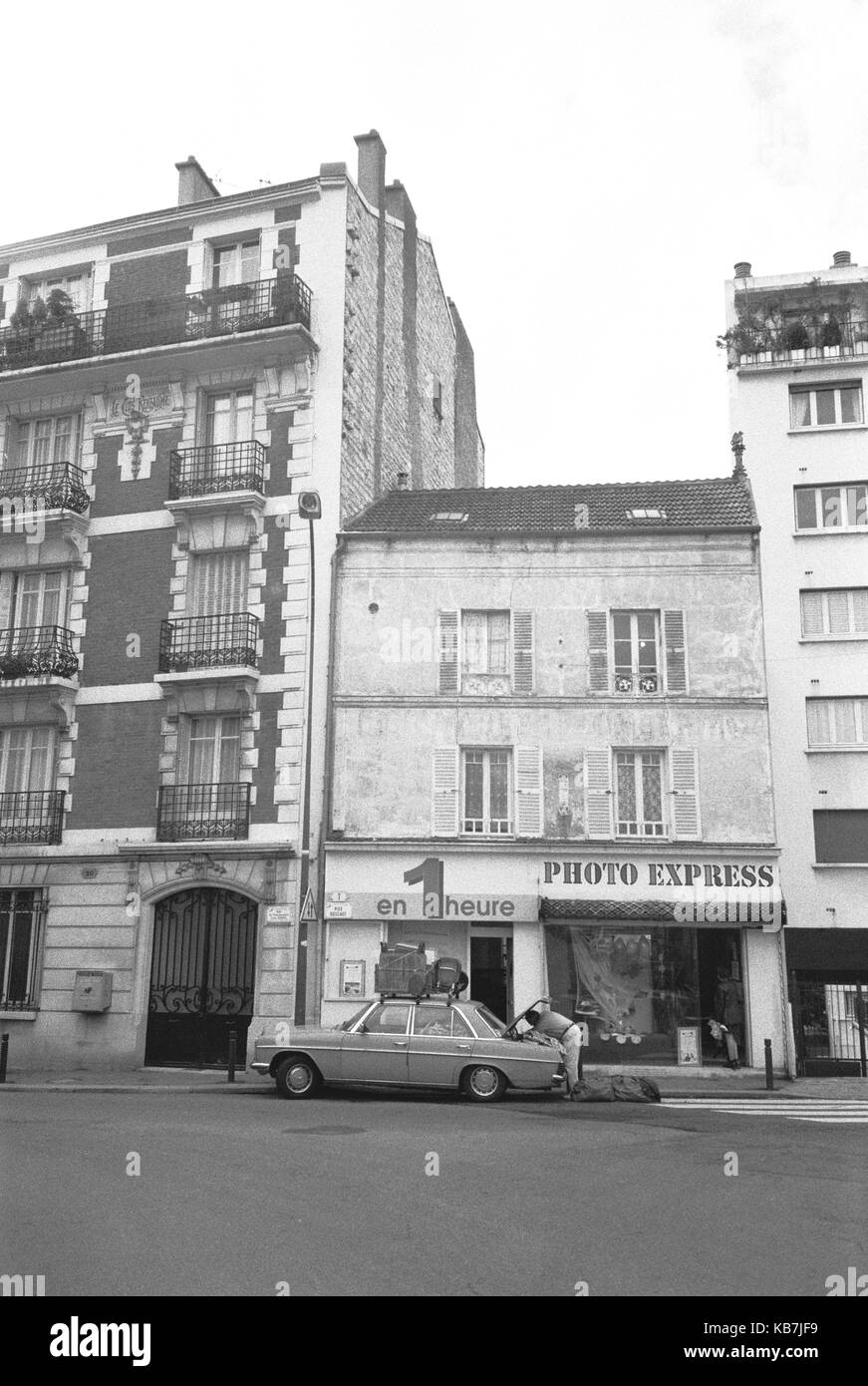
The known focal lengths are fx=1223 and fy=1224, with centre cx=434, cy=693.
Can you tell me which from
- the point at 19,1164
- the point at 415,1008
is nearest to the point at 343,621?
the point at 415,1008

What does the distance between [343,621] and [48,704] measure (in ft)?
20.8

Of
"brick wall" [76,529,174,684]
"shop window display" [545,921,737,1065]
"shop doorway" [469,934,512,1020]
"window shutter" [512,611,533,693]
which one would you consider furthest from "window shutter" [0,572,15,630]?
"shop window display" [545,921,737,1065]

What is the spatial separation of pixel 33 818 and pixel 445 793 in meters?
8.47

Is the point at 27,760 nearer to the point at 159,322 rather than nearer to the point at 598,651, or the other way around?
the point at 159,322

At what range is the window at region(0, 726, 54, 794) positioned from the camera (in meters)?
25.0

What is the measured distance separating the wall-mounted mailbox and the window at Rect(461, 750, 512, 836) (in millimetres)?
7366

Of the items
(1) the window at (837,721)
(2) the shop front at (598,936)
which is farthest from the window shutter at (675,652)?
(1) the window at (837,721)

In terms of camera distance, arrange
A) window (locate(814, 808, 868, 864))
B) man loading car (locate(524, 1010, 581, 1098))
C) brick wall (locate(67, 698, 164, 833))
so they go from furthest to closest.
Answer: window (locate(814, 808, 868, 864)), brick wall (locate(67, 698, 164, 833)), man loading car (locate(524, 1010, 581, 1098))

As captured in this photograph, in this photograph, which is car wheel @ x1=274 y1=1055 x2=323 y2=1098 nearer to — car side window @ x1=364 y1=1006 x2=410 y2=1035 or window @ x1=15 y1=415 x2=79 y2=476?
car side window @ x1=364 y1=1006 x2=410 y2=1035

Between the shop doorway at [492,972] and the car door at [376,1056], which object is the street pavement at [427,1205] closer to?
the car door at [376,1056]

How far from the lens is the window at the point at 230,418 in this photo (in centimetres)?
2594

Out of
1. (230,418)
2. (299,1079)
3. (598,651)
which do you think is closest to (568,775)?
Answer: (598,651)
